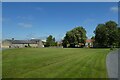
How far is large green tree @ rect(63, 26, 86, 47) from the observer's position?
134375 millimetres

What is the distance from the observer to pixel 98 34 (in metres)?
121

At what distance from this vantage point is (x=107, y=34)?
117438 millimetres

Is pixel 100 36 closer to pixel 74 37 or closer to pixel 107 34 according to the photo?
pixel 107 34

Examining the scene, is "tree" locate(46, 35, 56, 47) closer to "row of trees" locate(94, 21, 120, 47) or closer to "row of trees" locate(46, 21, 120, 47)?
"row of trees" locate(46, 21, 120, 47)

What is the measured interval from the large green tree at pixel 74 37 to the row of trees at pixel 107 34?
12677 mm

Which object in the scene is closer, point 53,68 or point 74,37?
point 53,68

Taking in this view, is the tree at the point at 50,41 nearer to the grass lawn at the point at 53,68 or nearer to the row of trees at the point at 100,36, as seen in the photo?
the row of trees at the point at 100,36

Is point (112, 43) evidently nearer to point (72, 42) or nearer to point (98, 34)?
point (98, 34)

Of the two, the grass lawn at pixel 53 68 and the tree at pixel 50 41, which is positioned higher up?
the tree at pixel 50 41

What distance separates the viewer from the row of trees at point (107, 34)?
114806 millimetres

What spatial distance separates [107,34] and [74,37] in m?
23.2

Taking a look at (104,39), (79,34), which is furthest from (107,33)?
(79,34)

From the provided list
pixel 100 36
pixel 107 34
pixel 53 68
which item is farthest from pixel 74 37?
pixel 53 68

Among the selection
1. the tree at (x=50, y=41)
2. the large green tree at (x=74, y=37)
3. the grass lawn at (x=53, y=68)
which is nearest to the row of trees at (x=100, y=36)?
the large green tree at (x=74, y=37)
